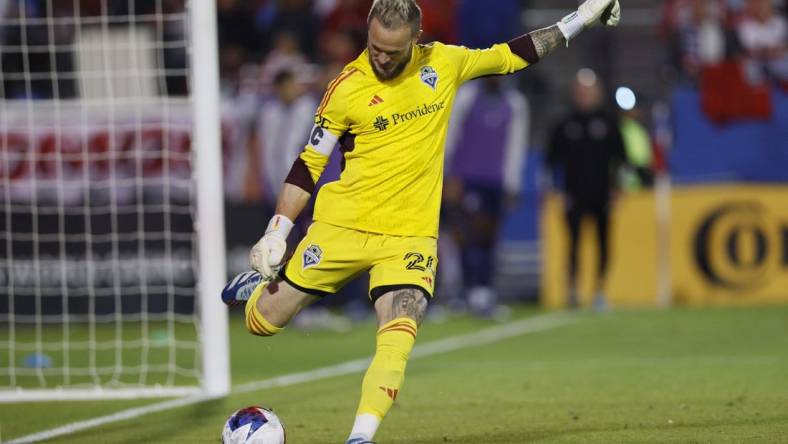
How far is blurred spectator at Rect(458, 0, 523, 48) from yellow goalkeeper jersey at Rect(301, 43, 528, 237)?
11444 millimetres

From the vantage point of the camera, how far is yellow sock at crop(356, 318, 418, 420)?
20.0 ft

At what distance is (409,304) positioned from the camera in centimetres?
649

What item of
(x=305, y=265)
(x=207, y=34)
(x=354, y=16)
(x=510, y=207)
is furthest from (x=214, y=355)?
(x=354, y=16)

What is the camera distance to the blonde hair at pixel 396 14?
6367 mm

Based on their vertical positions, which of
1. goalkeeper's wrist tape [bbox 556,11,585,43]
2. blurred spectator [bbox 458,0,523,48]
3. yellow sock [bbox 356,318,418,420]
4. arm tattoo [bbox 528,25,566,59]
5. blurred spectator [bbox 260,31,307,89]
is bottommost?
yellow sock [bbox 356,318,418,420]

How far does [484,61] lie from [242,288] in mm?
1780

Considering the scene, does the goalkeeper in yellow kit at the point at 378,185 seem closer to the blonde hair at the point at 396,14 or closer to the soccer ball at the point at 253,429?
the blonde hair at the point at 396,14

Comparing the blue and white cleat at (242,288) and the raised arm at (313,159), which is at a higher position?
the raised arm at (313,159)

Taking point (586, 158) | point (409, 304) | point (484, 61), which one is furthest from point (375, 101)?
point (586, 158)

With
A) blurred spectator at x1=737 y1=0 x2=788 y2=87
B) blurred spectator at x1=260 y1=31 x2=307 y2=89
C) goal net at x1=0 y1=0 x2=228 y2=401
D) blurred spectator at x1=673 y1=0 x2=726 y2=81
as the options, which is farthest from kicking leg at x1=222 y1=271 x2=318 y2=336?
blurred spectator at x1=737 y1=0 x2=788 y2=87

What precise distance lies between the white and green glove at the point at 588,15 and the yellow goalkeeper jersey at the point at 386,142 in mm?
764

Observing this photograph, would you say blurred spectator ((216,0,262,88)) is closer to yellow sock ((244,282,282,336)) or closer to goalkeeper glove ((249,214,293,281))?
yellow sock ((244,282,282,336))

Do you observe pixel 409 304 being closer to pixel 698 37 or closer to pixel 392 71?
pixel 392 71

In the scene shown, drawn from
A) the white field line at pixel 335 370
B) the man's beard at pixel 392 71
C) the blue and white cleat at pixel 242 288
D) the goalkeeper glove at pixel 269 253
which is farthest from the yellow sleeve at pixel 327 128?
the white field line at pixel 335 370
